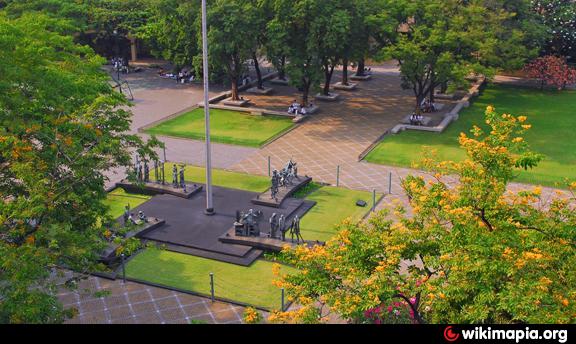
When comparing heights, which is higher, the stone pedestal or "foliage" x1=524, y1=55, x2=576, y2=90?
"foliage" x1=524, y1=55, x2=576, y2=90

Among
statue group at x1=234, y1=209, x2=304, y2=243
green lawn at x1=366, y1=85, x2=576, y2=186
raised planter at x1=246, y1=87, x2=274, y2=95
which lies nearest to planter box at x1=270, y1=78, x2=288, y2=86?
raised planter at x1=246, y1=87, x2=274, y2=95

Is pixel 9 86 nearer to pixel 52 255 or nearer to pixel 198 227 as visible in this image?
pixel 52 255

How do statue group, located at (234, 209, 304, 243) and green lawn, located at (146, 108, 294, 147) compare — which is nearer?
statue group, located at (234, 209, 304, 243)

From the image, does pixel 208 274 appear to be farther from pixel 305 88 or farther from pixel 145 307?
pixel 305 88

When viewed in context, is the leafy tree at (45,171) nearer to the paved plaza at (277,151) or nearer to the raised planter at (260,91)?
the paved plaza at (277,151)

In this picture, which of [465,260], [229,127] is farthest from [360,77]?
[465,260]

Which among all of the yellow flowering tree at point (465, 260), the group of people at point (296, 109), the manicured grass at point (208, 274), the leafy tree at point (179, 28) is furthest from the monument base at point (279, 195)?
the leafy tree at point (179, 28)

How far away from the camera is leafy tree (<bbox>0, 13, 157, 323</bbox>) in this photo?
57.7ft

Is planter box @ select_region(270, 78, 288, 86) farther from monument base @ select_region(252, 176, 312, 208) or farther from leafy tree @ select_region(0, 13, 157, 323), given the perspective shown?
leafy tree @ select_region(0, 13, 157, 323)

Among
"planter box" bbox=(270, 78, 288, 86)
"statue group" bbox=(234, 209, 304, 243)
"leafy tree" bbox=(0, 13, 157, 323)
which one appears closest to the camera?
"leafy tree" bbox=(0, 13, 157, 323)

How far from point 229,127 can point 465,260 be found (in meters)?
33.9

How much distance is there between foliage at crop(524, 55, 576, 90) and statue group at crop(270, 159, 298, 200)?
3287 centimetres
